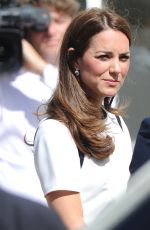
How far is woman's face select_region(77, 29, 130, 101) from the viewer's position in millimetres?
1830

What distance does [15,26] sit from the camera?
268 cm

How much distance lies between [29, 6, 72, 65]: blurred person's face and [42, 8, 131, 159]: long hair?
0.70 m

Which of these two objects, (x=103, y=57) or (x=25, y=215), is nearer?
(x=25, y=215)

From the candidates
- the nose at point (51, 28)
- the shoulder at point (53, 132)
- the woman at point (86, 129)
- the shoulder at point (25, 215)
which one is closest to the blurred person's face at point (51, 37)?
the nose at point (51, 28)

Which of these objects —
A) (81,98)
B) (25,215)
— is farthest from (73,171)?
(25,215)

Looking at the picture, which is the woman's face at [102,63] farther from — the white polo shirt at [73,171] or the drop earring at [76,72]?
the white polo shirt at [73,171]

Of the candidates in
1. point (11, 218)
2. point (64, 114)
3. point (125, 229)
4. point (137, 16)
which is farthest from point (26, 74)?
point (125, 229)

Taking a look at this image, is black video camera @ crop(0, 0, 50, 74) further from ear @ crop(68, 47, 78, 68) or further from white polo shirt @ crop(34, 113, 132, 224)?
white polo shirt @ crop(34, 113, 132, 224)

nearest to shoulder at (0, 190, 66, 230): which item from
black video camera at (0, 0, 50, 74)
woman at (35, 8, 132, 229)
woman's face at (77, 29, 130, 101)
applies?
woman at (35, 8, 132, 229)

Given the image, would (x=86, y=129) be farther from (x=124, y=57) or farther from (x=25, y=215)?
(x=25, y=215)

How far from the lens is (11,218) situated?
1.09m

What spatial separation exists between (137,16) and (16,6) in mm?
632

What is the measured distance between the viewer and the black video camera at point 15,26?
2547mm

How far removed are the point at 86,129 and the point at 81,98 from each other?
0.36ft
